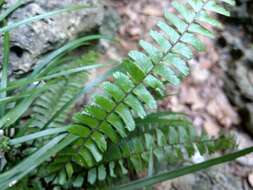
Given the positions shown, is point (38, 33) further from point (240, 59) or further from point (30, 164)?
point (240, 59)

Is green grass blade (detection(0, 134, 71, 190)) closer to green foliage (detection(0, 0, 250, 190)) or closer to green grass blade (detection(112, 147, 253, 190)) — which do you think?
green foliage (detection(0, 0, 250, 190))

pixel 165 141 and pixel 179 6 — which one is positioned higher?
pixel 179 6

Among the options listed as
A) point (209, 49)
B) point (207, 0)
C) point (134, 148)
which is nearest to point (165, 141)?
point (134, 148)

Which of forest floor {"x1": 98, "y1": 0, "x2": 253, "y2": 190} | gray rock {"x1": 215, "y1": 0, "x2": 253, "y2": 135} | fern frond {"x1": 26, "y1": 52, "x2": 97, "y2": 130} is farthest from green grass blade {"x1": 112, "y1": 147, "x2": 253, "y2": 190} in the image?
gray rock {"x1": 215, "y1": 0, "x2": 253, "y2": 135}

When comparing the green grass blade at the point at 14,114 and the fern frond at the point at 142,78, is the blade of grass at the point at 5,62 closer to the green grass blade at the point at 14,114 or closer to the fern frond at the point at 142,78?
the green grass blade at the point at 14,114

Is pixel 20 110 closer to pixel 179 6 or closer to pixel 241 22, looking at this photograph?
pixel 179 6
